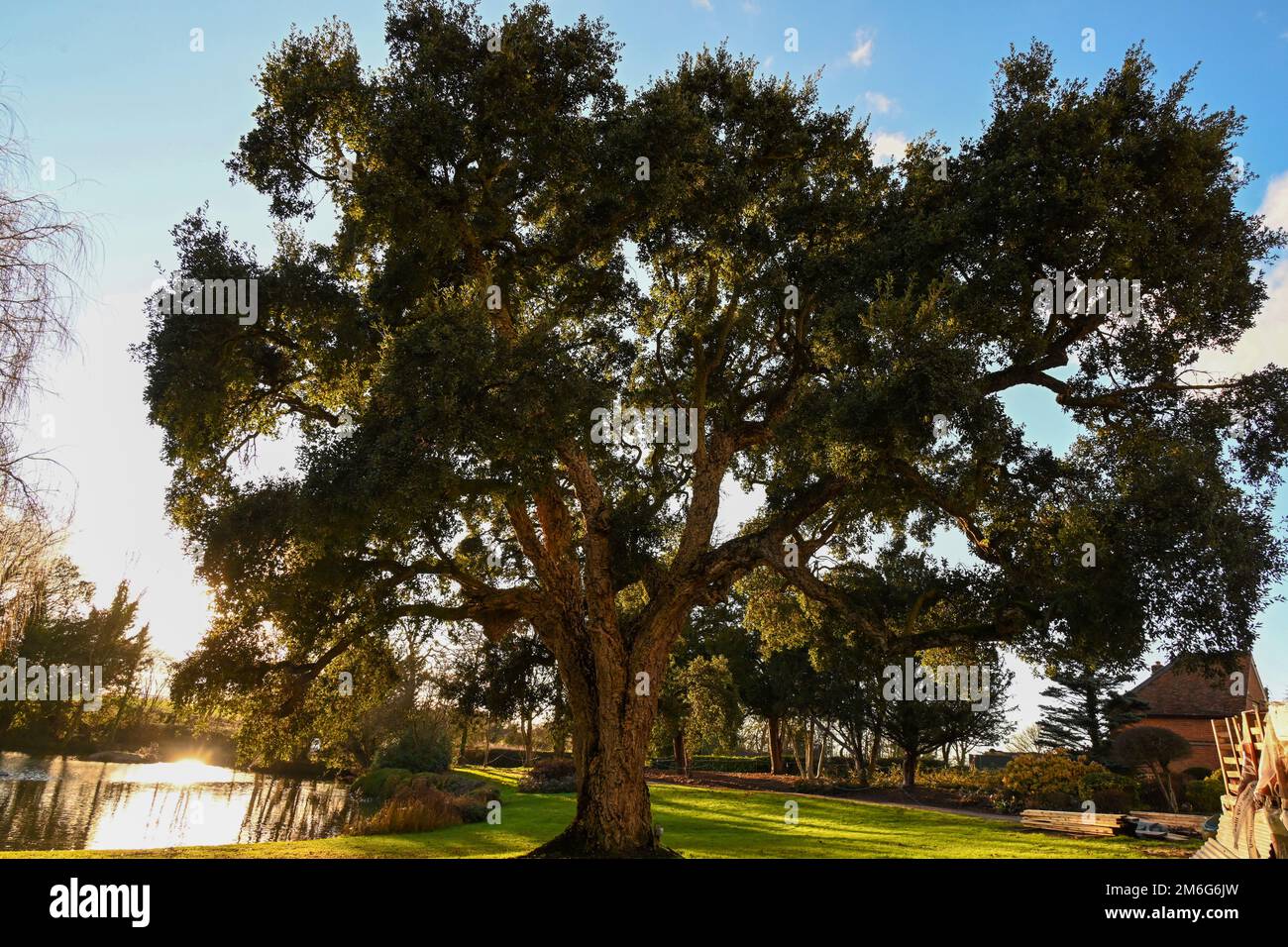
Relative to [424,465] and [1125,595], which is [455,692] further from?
[1125,595]

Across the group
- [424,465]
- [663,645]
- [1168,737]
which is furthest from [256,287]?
[1168,737]

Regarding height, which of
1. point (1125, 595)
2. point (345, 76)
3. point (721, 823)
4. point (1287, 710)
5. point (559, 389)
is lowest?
point (721, 823)

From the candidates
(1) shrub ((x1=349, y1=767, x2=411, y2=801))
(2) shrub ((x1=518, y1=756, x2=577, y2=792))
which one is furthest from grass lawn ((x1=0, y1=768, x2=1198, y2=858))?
(1) shrub ((x1=349, y1=767, x2=411, y2=801))

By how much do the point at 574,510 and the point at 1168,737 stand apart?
2874 cm

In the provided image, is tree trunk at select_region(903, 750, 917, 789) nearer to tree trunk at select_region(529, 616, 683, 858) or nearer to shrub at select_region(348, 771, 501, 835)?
shrub at select_region(348, 771, 501, 835)

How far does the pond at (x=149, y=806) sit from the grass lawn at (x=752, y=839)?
6.07 meters

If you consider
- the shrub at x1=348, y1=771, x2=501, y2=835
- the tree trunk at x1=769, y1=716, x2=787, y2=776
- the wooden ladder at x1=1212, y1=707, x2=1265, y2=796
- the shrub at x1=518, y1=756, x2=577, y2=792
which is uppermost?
the wooden ladder at x1=1212, y1=707, x2=1265, y2=796

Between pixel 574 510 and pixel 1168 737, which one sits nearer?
pixel 574 510

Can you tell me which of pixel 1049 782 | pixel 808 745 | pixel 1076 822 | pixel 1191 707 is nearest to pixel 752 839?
pixel 1076 822

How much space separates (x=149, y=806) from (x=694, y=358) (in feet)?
96.3

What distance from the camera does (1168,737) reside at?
3272 cm

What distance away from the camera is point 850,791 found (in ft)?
140

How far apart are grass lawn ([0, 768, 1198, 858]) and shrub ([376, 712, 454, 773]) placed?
12177 millimetres

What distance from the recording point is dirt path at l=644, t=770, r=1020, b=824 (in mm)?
34347
